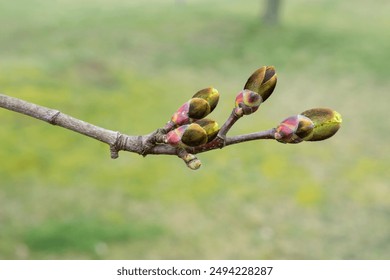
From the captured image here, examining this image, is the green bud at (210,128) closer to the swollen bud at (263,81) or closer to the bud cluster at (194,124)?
the bud cluster at (194,124)

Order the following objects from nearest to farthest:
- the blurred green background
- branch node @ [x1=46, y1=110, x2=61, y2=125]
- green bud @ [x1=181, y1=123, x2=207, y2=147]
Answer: green bud @ [x1=181, y1=123, x2=207, y2=147], branch node @ [x1=46, y1=110, x2=61, y2=125], the blurred green background

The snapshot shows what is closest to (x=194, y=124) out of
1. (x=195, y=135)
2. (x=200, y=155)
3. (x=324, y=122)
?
(x=195, y=135)

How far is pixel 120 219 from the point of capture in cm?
977

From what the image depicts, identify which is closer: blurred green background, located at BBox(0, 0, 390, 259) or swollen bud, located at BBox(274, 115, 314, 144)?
swollen bud, located at BBox(274, 115, 314, 144)

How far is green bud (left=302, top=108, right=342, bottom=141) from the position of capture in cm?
120

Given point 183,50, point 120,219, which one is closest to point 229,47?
point 183,50

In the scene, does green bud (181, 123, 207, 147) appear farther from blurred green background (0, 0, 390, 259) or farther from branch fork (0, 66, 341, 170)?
blurred green background (0, 0, 390, 259)

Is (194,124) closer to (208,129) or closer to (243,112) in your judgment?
(208,129)

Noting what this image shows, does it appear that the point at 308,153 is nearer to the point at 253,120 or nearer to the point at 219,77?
the point at 253,120

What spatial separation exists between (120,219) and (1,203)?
6.81 feet

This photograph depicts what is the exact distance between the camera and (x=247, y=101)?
1.29 meters

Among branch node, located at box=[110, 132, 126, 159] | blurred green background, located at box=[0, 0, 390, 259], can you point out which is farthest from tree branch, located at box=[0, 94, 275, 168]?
blurred green background, located at box=[0, 0, 390, 259]

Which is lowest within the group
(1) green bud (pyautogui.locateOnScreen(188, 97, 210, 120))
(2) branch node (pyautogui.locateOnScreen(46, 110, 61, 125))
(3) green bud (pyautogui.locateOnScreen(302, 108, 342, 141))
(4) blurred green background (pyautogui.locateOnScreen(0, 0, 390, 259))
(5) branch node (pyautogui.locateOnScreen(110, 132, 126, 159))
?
(3) green bud (pyautogui.locateOnScreen(302, 108, 342, 141))

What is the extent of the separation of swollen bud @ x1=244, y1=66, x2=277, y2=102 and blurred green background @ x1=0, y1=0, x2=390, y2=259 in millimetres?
7961
